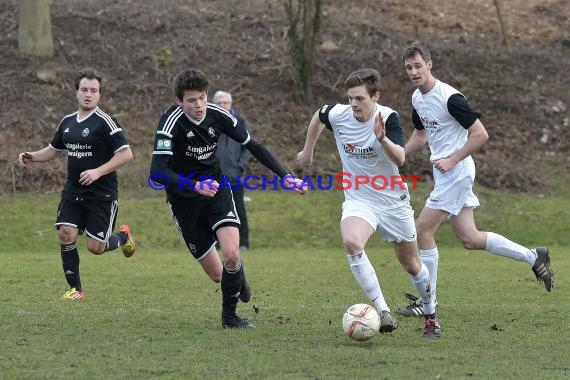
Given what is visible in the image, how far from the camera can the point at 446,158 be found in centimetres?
829

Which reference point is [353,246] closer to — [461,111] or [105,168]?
[461,111]

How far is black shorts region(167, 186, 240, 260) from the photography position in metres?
7.84

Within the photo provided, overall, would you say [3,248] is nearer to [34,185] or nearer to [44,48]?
[34,185]

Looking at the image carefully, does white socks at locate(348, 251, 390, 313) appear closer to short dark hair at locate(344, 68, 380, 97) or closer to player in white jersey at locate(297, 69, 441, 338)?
player in white jersey at locate(297, 69, 441, 338)

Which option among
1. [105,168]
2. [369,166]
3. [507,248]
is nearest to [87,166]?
[105,168]

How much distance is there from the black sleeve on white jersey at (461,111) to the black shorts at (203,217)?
196cm

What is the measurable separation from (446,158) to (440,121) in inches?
15.4

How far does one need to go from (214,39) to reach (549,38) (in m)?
8.11

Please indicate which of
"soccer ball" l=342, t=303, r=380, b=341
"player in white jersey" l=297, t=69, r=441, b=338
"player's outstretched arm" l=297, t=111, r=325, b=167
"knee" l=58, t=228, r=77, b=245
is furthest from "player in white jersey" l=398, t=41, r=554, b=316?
"knee" l=58, t=228, r=77, b=245

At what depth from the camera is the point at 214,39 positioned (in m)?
22.8

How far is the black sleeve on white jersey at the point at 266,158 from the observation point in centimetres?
766

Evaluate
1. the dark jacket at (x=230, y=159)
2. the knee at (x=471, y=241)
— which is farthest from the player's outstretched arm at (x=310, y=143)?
the dark jacket at (x=230, y=159)

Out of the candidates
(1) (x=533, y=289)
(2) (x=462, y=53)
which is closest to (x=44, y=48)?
(2) (x=462, y=53)

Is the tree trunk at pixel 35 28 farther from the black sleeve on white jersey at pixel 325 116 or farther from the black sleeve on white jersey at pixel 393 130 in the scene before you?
the black sleeve on white jersey at pixel 393 130
